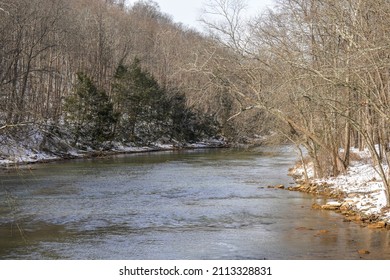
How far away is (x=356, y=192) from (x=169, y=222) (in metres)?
7.62

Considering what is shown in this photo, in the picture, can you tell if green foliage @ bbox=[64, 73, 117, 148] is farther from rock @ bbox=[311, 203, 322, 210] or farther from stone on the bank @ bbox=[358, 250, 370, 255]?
stone on the bank @ bbox=[358, 250, 370, 255]

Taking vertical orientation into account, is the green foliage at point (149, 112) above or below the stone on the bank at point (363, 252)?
above

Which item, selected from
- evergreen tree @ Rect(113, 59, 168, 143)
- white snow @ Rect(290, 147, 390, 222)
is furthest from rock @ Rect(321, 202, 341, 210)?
evergreen tree @ Rect(113, 59, 168, 143)

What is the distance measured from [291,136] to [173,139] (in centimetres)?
3566

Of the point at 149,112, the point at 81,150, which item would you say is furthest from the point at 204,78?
the point at 149,112

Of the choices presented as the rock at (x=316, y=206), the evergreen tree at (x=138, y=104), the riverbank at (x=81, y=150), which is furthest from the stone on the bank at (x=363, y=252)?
the evergreen tree at (x=138, y=104)

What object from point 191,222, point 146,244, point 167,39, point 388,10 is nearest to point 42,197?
point 191,222

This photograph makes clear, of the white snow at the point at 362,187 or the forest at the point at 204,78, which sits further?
the white snow at the point at 362,187

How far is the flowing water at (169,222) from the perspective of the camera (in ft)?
39.3

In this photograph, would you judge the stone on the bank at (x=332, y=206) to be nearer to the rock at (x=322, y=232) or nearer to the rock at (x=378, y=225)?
the rock at (x=378, y=225)

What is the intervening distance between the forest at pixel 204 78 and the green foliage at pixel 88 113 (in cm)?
12

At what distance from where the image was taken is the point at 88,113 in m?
45.6

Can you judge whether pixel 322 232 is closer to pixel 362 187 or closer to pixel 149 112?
pixel 362 187
